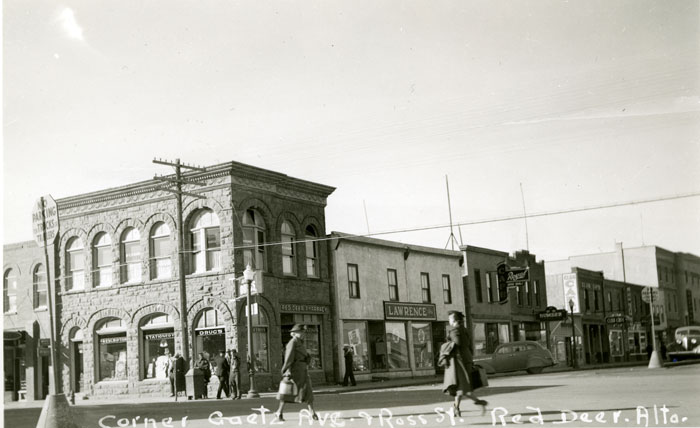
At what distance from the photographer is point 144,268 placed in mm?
24953

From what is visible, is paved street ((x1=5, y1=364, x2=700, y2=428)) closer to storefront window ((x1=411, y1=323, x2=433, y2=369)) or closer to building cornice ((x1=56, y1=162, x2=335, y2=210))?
storefront window ((x1=411, y1=323, x2=433, y2=369))

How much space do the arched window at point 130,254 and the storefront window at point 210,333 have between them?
2182 mm

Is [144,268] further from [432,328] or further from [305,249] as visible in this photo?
[432,328]

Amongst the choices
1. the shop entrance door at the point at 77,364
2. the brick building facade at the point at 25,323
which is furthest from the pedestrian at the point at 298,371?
the brick building facade at the point at 25,323

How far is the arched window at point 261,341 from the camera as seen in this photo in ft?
81.0

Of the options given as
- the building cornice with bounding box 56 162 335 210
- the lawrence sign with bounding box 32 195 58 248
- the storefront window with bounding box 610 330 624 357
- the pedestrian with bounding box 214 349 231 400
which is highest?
the building cornice with bounding box 56 162 335 210

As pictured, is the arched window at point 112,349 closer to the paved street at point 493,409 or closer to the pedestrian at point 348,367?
the paved street at point 493,409

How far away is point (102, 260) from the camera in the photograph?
2506 centimetres

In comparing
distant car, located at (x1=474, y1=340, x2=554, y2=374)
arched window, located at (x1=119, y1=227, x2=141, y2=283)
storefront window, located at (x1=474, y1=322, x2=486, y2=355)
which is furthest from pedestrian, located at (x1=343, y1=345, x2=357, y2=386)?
arched window, located at (x1=119, y1=227, x2=141, y2=283)

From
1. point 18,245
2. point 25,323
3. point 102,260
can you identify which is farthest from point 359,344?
point 25,323

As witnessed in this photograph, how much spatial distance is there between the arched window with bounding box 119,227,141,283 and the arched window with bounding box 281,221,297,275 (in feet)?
13.7

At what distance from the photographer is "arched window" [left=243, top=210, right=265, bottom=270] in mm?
24594

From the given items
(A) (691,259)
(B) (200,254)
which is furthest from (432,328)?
(A) (691,259)

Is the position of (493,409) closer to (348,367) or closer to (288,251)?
(348,367)
